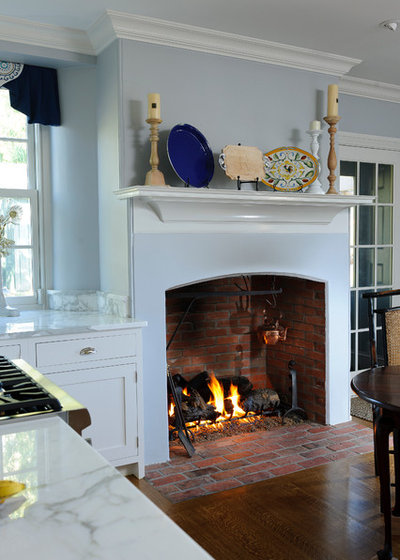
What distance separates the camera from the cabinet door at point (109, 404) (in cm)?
293

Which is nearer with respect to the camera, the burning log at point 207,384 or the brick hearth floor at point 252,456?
the brick hearth floor at point 252,456

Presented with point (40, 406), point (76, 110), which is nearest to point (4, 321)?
point (76, 110)

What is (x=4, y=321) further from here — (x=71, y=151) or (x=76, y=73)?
(x=76, y=73)

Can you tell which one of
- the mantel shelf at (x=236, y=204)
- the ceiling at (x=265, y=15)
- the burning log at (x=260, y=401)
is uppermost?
the ceiling at (x=265, y=15)

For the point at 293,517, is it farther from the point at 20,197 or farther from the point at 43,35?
the point at 43,35

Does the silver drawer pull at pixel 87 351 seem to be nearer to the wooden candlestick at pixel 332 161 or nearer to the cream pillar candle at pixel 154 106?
the cream pillar candle at pixel 154 106

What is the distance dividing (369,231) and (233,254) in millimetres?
1757

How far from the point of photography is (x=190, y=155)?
3359 millimetres

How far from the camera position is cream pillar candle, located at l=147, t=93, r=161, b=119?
3078 mm

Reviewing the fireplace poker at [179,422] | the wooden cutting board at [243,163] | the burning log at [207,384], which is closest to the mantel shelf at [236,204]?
the wooden cutting board at [243,163]

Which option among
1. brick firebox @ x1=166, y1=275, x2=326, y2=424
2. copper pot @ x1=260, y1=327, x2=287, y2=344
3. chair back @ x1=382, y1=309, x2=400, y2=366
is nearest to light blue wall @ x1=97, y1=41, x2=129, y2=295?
brick firebox @ x1=166, y1=275, x2=326, y2=424

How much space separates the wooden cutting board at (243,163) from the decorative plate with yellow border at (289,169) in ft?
0.36

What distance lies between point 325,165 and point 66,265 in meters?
1.87

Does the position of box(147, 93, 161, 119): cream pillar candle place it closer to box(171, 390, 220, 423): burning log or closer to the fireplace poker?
the fireplace poker
